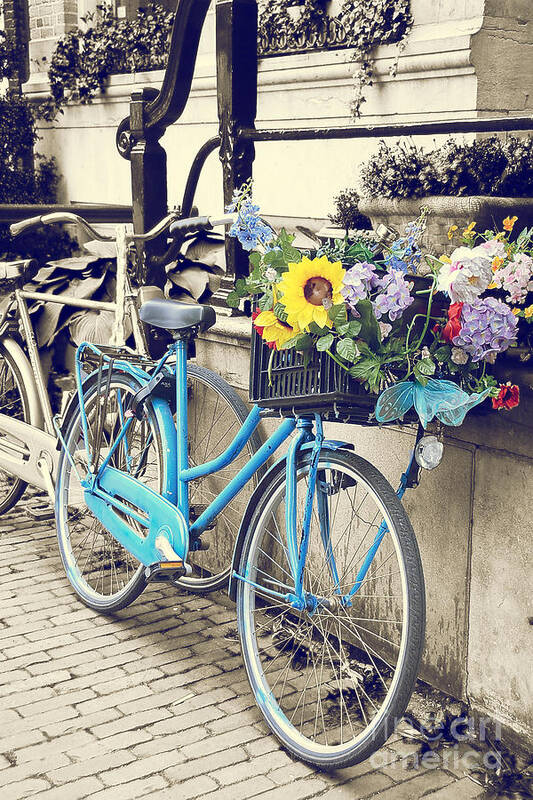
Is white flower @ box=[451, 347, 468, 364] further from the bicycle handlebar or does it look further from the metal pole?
the metal pole

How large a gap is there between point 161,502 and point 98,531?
0.96 metres

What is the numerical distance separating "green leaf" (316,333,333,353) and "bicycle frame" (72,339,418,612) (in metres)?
0.38

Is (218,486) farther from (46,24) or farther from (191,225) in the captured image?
(46,24)

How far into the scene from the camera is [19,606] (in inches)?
165

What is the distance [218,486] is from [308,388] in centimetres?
141

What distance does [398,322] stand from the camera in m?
2.72

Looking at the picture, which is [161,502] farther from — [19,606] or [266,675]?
[19,606]

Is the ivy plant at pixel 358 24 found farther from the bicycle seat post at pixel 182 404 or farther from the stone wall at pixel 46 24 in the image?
the bicycle seat post at pixel 182 404

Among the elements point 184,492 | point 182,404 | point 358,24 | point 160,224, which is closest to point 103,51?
point 358,24

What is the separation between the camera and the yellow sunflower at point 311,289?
2.64 m

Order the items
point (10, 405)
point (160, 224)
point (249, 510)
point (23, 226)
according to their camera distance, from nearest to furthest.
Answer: point (249, 510) → point (160, 224) → point (23, 226) → point (10, 405)

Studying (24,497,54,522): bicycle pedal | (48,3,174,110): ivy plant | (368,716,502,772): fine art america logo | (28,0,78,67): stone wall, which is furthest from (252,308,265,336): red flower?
(28,0,78,67): stone wall

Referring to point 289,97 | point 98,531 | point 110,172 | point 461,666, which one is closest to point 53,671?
point 98,531

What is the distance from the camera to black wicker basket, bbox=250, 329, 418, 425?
2748mm
